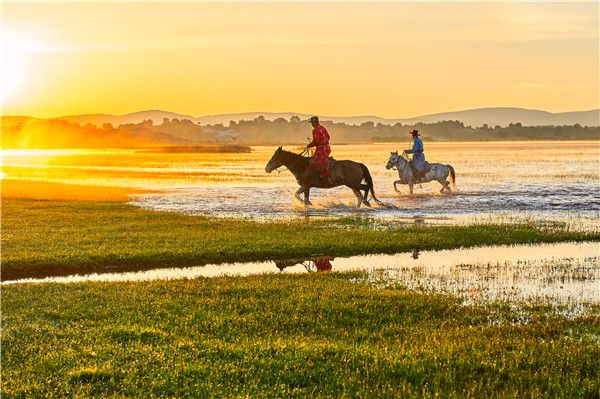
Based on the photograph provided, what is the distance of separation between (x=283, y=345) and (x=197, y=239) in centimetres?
1560

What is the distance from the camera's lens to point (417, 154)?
150 ft

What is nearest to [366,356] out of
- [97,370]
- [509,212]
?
[97,370]

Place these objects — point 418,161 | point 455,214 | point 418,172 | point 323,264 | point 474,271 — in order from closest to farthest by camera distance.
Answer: point 474,271 < point 323,264 < point 455,214 < point 418,161 < point 418,172

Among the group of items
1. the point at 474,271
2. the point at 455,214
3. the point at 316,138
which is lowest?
the point at 474,271

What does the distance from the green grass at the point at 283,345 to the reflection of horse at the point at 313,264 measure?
448 cm

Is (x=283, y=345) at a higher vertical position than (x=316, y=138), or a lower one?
lower

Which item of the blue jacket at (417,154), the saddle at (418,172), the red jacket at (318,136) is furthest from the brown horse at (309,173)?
the saddle at (418,172)

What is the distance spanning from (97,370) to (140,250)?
47.4 ft


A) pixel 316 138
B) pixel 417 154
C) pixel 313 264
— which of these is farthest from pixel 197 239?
pixel 417 154

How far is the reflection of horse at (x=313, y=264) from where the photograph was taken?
23.7 m

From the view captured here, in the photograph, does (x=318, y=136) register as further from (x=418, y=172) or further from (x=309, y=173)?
(x=418, y=172)

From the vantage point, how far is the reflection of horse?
23.7 meters

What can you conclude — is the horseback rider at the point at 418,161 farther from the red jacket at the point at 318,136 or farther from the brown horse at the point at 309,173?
the red jacket at the point at 318,136

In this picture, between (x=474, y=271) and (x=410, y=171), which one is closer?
(x=474, y=271)
